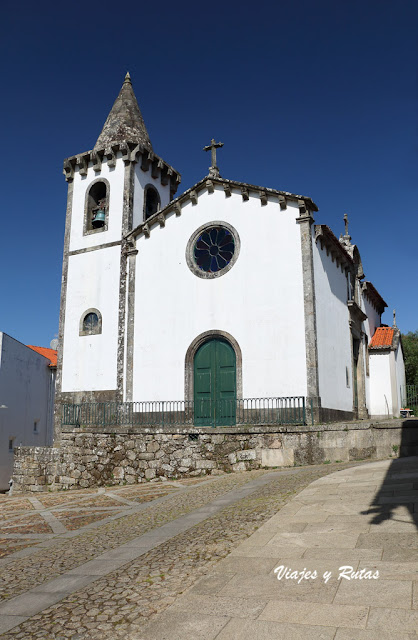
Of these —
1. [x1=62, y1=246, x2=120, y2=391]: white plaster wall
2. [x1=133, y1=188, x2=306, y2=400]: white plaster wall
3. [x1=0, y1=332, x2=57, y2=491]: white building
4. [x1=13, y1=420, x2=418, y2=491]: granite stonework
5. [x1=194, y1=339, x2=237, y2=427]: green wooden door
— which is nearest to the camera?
[x1=13, y1=420, x2=418, y2=491]: granite stonework

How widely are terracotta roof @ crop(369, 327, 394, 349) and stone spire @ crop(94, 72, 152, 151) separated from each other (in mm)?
12339

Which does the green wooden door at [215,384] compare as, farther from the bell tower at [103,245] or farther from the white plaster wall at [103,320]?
the white plaster wall at [103,320]

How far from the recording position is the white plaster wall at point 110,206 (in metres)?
18.8

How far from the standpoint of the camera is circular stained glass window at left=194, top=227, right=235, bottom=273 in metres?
16.3

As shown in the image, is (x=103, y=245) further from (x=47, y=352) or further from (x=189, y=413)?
(x=47, y=352)

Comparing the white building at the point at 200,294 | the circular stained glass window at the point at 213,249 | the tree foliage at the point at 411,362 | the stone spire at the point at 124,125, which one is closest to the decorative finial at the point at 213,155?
the white building at the point at 200,294

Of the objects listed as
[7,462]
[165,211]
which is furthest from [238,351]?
[7,462]

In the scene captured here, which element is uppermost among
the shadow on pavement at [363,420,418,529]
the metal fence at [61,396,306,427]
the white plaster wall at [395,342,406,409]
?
the white plaster wall at [395,342,406,409]

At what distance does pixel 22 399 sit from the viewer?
25.2m

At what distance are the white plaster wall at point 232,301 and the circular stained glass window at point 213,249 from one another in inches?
8.3

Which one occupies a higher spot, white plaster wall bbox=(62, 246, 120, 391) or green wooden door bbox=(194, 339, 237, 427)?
white plaster wall bbox=(62, 246, 120, 391)

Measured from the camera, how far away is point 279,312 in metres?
14.9

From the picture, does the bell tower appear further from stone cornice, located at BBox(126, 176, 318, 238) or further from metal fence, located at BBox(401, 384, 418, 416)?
metal fence, located at BBox(401, 384, 418, 416)

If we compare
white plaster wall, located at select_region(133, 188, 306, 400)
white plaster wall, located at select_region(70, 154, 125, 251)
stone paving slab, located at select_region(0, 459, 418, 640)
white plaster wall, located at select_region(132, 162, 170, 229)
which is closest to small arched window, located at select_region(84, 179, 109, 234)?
white plaster wall, located at select_region(70, 154, 125, 251)
